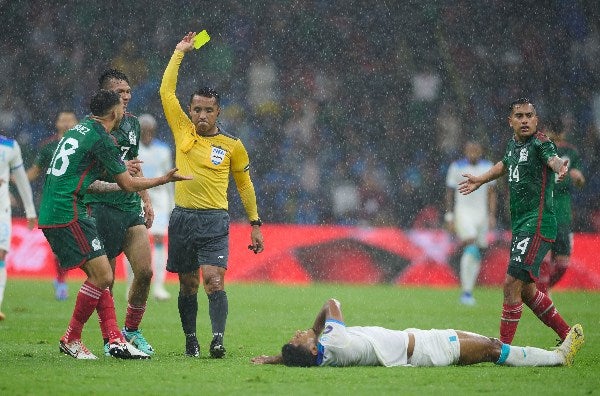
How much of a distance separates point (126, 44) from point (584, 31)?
31.4ft

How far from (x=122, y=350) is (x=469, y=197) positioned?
1021cm

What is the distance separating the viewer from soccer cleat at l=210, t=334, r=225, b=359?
29.2ft

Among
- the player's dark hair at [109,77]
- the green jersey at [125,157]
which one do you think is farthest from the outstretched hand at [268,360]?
the player's dark hair at [109,77]

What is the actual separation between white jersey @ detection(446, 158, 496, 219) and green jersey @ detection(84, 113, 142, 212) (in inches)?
345

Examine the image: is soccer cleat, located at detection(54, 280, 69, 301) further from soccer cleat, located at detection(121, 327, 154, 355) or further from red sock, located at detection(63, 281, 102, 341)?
red sock, located at detection(63, 281, 102, 341)

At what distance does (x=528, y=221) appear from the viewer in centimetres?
917

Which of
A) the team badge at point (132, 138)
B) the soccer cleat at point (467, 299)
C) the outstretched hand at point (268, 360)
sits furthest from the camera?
the soccer cleat at point (467, 299)

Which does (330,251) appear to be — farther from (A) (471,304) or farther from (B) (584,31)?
(B) (584,31)

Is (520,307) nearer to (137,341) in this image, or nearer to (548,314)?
(548,314)

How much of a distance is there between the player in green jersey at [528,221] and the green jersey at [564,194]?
13.9 ft

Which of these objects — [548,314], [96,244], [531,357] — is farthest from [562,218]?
[96,244]

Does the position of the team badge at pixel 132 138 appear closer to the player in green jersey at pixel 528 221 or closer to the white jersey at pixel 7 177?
the player in green jersey at pixel 528 221

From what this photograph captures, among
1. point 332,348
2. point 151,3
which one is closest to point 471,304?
point 332,348

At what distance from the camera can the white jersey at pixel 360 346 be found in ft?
26.5
